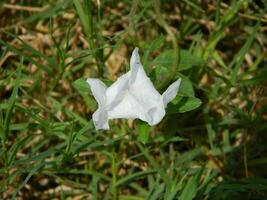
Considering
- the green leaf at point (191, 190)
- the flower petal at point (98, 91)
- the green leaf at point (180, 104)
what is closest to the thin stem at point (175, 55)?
the green leaf at point (180, 104)

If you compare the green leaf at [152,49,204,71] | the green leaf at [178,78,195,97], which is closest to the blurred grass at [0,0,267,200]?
the green leaf at [152,49,204,71]

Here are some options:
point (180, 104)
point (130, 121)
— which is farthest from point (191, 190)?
point (130, 121)

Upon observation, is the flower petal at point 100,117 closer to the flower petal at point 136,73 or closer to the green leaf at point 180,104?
the flower petal at point 136,73

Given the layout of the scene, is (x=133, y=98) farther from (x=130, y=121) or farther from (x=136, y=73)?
(x=130, y=121)

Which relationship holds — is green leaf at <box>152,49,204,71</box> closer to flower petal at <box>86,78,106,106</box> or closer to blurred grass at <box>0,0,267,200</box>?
blurred grass at <box>0,0,267,200</box>

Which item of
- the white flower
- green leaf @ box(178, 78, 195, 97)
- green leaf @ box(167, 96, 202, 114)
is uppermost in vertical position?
the white flower
